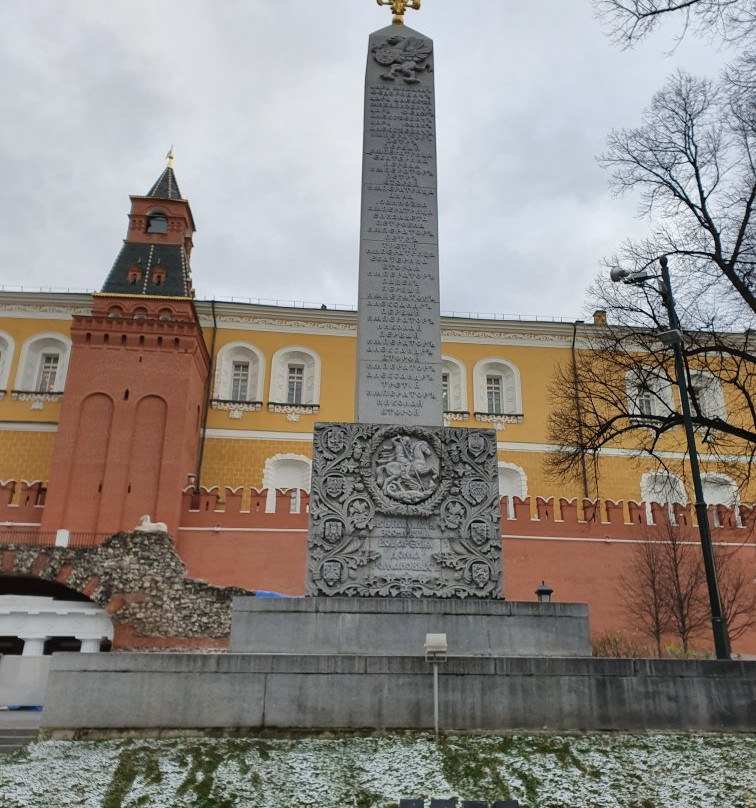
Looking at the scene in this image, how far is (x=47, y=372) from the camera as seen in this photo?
2953cm

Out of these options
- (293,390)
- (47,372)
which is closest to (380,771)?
(293,390)

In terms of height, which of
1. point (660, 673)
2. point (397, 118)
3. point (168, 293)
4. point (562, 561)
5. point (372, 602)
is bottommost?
point (660, 673)

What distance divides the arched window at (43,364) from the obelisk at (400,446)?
72.2 ft

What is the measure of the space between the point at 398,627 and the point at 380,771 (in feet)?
6.82

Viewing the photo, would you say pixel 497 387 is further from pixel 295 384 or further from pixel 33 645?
pixel 33 645

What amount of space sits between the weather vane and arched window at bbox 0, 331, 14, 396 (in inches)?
891

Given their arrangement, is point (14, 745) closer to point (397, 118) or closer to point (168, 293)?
point (397, 118)

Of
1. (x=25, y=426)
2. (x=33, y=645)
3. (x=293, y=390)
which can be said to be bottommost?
(x=33, y=645)

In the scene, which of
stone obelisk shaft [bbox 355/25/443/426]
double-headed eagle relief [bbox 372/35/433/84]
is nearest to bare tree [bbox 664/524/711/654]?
stone obelisk shaft [bbox 355/25/443/426]

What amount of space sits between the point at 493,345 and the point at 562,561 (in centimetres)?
1196

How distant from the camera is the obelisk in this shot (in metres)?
8.01

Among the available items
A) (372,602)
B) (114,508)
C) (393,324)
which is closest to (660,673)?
(372,602)

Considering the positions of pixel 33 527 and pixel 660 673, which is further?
pixel 33 527

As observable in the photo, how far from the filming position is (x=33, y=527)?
21.9 m
